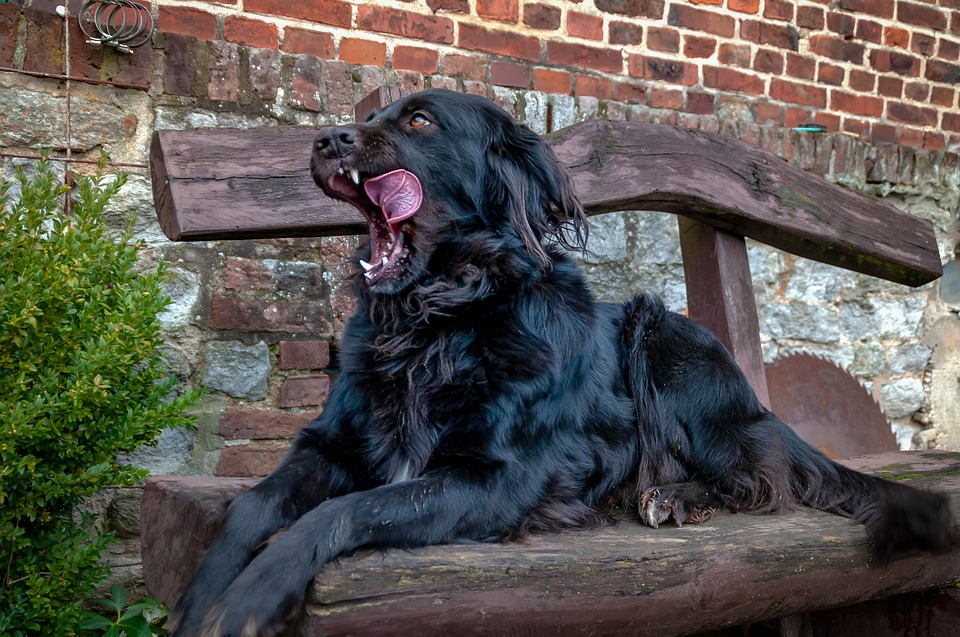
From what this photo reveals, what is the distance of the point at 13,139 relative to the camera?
9.00 ft

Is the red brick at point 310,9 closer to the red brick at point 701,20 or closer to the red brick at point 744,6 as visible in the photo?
the red brick at point 701,20

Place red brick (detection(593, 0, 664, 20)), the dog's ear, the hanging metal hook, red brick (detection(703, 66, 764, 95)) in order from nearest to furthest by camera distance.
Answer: the dog's ear < the hanging metal hook < red brick (detection(593, 0, 664, 20)) < red brick (detection(703, 66, 764, 95))

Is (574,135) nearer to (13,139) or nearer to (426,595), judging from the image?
(426,595)

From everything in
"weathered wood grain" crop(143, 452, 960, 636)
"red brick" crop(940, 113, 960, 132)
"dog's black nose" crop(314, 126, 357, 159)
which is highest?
"red brick" crop(940, 113, 960, 132)

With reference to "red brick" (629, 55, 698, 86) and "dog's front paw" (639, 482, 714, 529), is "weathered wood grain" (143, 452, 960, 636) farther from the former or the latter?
"red brick" (629, 55, 698, 86)

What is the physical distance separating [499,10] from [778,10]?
154cm

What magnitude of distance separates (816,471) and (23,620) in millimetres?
2158

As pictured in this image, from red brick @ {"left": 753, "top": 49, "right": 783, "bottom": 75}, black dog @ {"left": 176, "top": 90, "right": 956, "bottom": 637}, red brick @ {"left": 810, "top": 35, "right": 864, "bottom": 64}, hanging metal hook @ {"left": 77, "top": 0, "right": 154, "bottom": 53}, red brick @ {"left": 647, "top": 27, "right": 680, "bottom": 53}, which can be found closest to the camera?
black dog @ {"left": 176, "top": 90, "right": 956, "bottom": 637}

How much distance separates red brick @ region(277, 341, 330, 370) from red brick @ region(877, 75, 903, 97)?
325 cm

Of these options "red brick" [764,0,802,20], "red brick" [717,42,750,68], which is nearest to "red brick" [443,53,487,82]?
"red brick" [717,42,750,68]

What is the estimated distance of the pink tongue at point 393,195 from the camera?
183cm

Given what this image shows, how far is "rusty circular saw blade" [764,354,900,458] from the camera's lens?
4.14 metres

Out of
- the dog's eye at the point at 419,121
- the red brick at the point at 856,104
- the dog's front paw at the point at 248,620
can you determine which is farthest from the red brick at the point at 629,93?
the dog's front paw at the point at 248,620

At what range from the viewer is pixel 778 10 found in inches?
167
